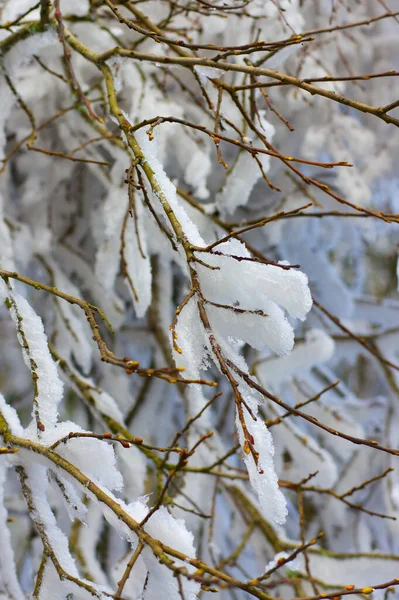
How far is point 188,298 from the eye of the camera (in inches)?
33.1

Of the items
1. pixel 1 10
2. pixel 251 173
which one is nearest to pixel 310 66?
pixel 251 173

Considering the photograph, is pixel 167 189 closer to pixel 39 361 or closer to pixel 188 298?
pixel 188 298

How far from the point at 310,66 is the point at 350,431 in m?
1.33

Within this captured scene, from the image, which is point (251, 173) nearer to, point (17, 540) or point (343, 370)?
point (17, 540)

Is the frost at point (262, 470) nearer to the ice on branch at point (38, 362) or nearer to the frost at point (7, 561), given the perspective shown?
the ice on branch at point (38, 362)

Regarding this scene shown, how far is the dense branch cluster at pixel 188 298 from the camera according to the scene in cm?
86

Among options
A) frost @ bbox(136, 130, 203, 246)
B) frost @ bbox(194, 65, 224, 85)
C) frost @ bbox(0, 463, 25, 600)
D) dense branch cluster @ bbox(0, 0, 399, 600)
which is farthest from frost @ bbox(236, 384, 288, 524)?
frost @ bbox(194, 65, 224, 85)

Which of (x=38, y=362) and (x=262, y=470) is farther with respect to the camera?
(x=38, y=362)

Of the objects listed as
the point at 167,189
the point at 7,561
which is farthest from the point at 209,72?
the point at 7,561

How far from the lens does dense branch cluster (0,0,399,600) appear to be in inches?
34.0

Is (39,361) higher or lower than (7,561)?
higher

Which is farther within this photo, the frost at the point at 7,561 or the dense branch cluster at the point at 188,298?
the frost at the point at 7,561

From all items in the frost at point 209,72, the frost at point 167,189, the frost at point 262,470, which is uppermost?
the frost at point 209,72

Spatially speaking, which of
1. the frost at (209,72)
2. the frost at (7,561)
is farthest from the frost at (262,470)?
the frost at (209,72)
